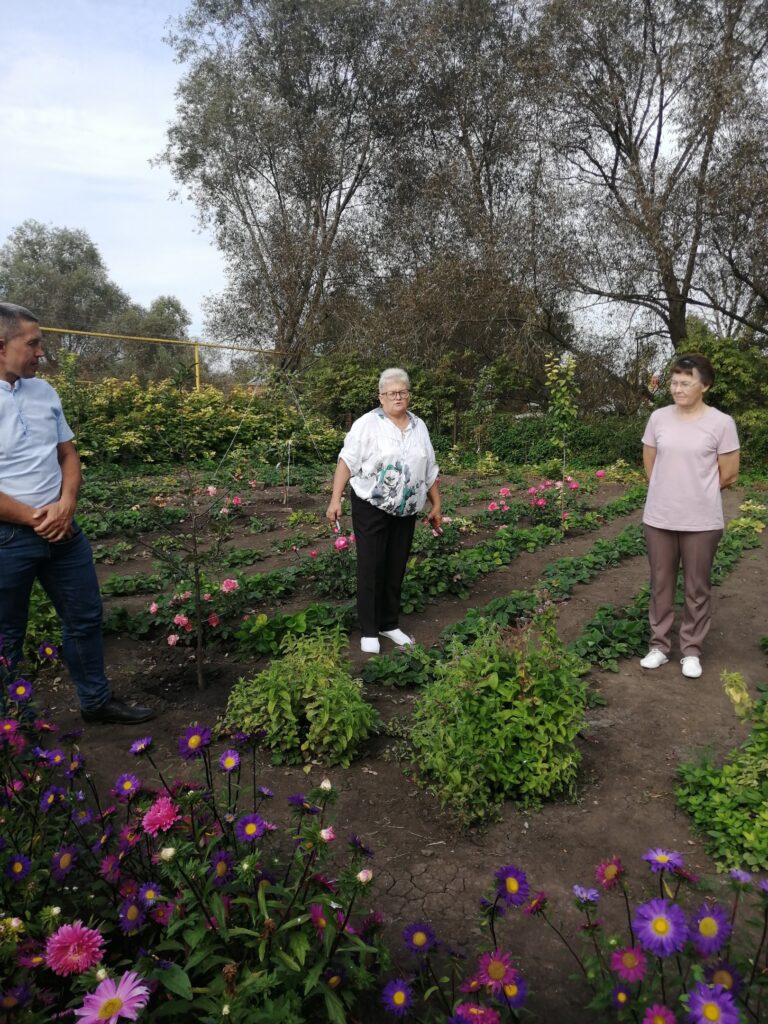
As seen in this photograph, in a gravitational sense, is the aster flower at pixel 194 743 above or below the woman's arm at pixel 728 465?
below

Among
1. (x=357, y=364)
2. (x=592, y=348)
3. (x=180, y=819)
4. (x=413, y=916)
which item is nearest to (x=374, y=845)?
(x=413, y=916)

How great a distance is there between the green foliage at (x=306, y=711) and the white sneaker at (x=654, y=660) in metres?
1.67

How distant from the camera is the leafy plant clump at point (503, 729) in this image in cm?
256

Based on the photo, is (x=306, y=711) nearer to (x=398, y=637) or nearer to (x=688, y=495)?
(x=398, y=637)

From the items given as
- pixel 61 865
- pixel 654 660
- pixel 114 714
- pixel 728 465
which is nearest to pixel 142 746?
pixel 61 865

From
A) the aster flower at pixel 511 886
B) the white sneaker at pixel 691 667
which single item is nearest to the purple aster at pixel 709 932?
Result: the aster flower at pixel 511 886

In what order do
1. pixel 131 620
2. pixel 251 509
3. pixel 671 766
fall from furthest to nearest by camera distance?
pixel 251 509, pixel 131 620, pixel 671 766

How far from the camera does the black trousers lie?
3.97m

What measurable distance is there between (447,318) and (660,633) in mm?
11493

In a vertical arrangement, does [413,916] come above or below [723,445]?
below

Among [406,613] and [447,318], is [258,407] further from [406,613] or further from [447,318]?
[406,613]

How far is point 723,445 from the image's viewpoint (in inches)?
144

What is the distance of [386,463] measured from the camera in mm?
3852

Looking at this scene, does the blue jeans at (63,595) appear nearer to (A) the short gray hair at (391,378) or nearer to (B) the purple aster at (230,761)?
(B) the purple aster at (230,761)
